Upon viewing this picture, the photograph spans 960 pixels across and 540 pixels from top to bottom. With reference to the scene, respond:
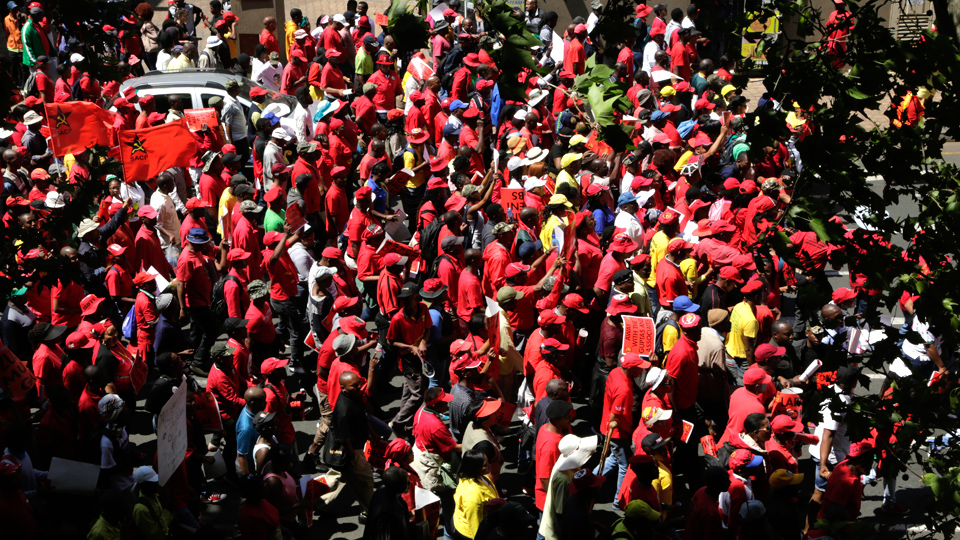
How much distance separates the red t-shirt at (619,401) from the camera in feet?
24.8

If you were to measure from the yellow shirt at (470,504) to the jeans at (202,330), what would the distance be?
14.3 ft

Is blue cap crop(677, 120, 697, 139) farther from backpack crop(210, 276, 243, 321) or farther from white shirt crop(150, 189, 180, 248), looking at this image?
white shirt crop(150, 189, 180, 248)

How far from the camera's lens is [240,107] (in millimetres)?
14555

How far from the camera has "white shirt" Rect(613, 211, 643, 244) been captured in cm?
1018

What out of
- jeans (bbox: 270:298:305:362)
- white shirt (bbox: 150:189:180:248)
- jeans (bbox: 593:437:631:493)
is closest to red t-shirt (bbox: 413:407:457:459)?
jeans (bbox: 593:437:631:493)

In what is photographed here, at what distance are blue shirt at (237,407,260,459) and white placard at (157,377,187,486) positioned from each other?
848 millimetres

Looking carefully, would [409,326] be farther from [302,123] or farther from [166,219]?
[302,123]

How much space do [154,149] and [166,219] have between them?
3.49ft

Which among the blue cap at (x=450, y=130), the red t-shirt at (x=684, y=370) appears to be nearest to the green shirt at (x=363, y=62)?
the blue cap at (x=450, y=130)

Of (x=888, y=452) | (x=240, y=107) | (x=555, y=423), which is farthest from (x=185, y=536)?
(x=240, y=107)

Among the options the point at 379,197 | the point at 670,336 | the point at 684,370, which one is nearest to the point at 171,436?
the point at 684,370

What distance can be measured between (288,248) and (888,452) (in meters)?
7.17

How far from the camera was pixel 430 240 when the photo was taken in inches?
416

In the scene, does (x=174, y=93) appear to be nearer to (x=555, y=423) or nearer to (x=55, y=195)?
(x=55, y=195)
